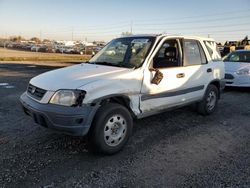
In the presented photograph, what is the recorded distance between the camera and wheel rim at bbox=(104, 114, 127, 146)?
4180 mm

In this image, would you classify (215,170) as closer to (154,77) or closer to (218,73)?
(154,77)

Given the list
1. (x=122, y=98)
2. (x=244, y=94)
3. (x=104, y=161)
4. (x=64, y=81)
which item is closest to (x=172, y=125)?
(x=122, y=98)

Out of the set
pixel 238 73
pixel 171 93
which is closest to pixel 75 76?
pixel 171 93

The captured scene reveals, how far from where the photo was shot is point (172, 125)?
5801mm

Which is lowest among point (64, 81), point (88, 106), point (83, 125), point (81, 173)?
point (81, 173)

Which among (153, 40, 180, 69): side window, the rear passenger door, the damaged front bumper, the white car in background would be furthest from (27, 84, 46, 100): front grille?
the white car in background

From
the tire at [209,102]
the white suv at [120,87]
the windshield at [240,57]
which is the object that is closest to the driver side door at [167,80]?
the white suv at [120,87]

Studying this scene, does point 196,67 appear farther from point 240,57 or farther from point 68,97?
point 240,57

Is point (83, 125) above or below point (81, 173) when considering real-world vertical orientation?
above

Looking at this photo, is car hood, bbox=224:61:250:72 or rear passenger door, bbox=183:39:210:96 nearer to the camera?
rear passenger door, bbox=183:39:210:96

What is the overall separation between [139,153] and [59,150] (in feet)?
3.93

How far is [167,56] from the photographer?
5.36 meters

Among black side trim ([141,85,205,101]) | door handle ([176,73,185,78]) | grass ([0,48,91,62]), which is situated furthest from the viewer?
grass ([0,48,91,62])

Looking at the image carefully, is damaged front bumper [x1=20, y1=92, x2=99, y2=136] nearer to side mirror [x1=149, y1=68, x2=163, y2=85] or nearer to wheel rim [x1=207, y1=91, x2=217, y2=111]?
side mirror [x1=149, y1=68, x2=163, y2=85]
